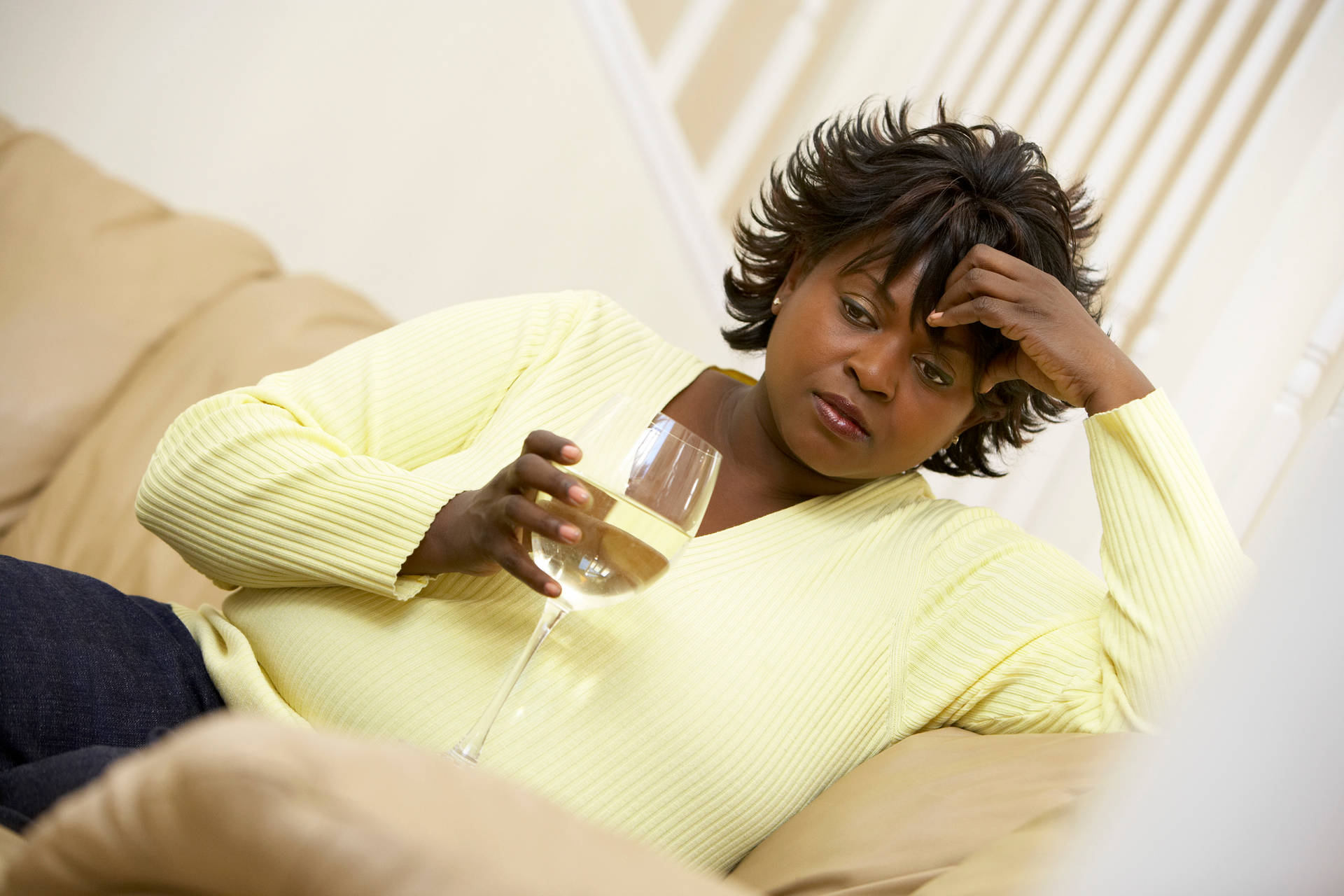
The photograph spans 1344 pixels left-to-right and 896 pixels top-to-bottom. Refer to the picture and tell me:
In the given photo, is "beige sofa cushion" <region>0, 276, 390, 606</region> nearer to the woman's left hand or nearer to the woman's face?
the woman's face

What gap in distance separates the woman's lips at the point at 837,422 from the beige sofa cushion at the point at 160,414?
895mm

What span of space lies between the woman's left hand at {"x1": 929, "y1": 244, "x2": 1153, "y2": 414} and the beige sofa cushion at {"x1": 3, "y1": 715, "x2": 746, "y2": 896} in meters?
0.77

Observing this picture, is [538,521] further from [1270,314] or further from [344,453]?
[1270,314]

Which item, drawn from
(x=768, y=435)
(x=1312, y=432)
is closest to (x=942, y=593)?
(x=768, y=435)

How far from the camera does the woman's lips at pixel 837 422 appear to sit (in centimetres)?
105

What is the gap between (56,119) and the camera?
7.86 ft

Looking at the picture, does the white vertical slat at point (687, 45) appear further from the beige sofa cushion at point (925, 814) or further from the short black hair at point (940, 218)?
the beige sofa cushion at point (925, 814)

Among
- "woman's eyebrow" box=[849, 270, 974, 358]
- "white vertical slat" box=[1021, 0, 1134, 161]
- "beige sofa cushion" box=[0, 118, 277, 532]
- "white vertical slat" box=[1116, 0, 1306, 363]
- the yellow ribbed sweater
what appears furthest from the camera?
"white vertical slat" box=[1021, 0, 1134, 161]

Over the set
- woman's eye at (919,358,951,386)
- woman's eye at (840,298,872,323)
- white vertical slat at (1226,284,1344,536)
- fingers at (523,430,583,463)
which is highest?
white vertical slat at (1226,284,1344,536)

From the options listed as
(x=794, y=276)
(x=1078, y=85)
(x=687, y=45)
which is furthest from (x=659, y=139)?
(x=794, y=276)

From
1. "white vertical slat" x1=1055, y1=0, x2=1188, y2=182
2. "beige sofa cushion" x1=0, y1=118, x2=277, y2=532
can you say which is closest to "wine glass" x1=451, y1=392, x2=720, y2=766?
"beige sofa cushion" x1=0, y1=118, x2=277, y2=532

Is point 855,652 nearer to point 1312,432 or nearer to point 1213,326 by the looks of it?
point 1312,432

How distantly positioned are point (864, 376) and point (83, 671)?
28.5 inches

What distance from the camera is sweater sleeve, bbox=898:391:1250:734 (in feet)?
3.32
